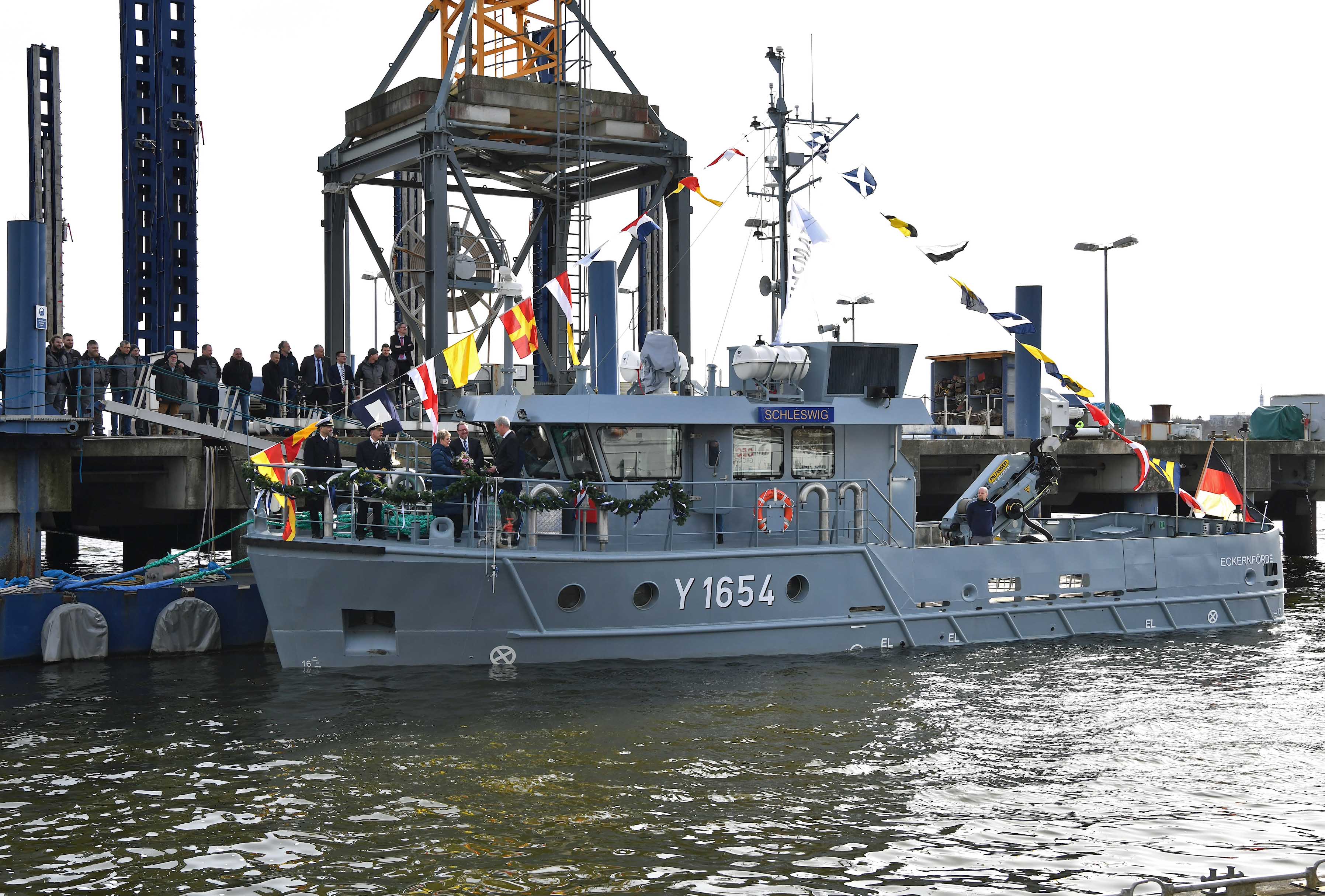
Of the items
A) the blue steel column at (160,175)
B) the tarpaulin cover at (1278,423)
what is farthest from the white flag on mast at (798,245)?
the tarpaulin cover at (1278,423)

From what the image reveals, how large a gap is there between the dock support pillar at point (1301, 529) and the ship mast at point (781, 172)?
71.9ft

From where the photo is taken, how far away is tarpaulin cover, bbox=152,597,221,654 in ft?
50.5

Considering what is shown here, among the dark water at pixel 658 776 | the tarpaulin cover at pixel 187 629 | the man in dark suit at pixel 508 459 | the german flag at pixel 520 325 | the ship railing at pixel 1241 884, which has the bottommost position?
the dark water at pixel 658 776

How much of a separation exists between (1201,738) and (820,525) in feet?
17.3

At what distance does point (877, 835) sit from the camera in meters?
8.96

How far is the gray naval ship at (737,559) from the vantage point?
13.9 m

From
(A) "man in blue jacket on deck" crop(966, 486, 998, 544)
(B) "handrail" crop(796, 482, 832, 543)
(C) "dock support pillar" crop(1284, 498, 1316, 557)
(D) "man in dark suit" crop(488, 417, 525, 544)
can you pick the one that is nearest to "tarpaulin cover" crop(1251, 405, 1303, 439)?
(C) "dock support pillar" crop(1284, 498, 1316, 557)

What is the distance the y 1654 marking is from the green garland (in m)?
0.75

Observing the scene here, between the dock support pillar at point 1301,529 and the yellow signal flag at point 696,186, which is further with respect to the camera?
the dock support pillar at point 1301,529

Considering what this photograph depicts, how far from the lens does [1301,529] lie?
1300 inches

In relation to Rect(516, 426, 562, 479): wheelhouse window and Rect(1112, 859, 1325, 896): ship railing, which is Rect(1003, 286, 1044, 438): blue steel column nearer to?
Rect(516, 426, 562, 479): wheelhouse window

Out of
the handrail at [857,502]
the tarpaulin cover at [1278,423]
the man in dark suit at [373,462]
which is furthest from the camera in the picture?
the tarpaulin cover at [1278,423]

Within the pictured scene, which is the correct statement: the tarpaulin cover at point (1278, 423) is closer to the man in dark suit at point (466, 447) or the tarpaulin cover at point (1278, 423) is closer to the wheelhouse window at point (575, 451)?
the wheelhouse window at point (575, 451)

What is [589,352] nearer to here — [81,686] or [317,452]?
[317,452]
